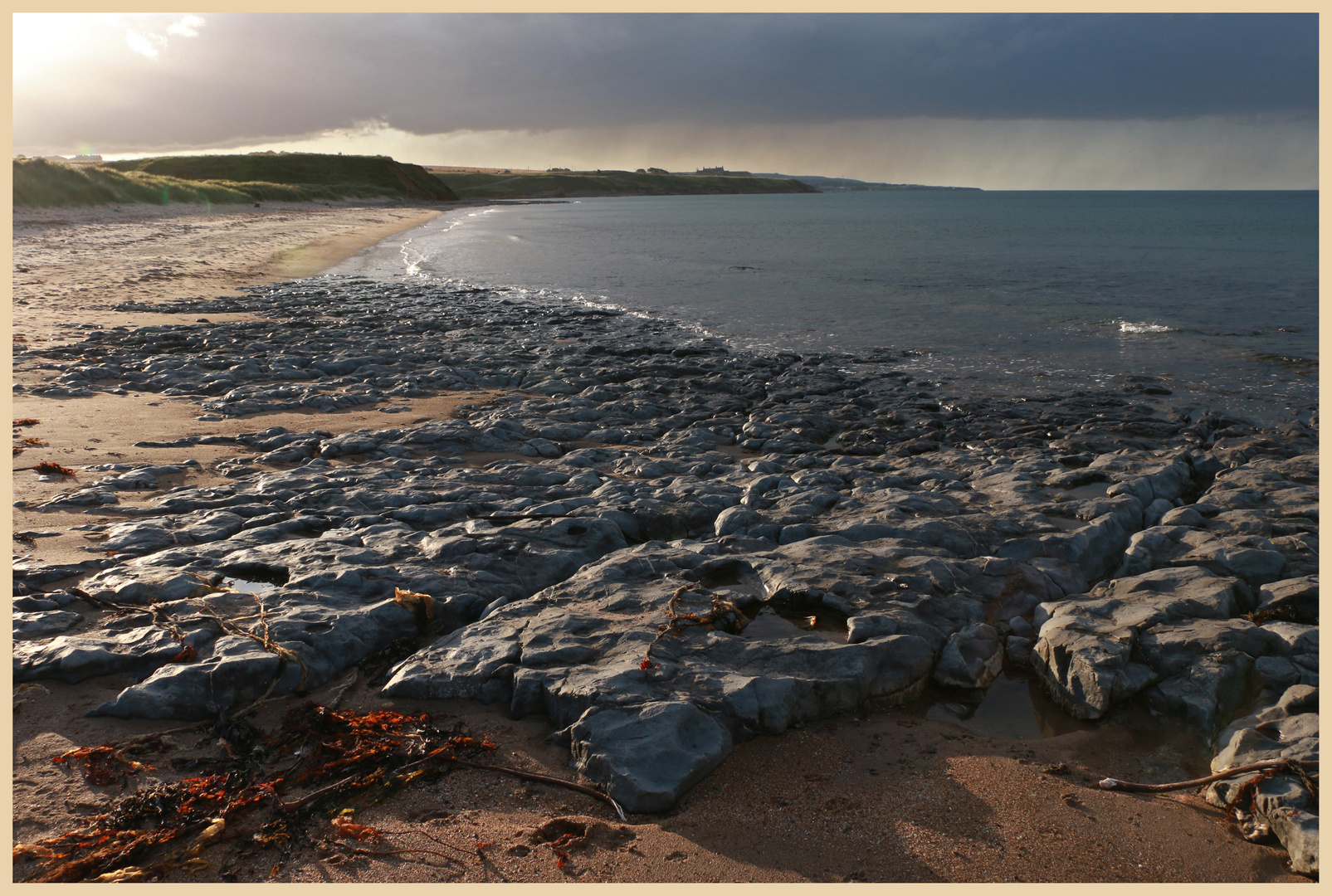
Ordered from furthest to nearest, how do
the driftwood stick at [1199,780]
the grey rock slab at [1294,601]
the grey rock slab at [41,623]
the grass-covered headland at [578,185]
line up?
1. the grass-covered headland at [578,185]
2. the grey rock slab at [1294,601]
3. the grey rock slab at [41,623]
4. the driftwood stick at [1199,780]

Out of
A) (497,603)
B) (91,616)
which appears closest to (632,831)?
(497,603)

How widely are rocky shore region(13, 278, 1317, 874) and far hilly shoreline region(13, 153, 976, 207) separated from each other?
39.8m

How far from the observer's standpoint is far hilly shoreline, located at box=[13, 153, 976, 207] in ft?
129

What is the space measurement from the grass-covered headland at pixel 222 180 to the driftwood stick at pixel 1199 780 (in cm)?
4685

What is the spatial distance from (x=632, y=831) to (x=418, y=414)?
7.02 m

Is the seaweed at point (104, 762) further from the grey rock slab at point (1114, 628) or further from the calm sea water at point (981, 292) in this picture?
the calm sea water at point (981, 292)

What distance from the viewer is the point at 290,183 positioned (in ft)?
280

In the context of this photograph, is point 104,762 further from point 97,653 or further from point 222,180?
point 222,180

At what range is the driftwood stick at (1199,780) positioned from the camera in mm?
3047

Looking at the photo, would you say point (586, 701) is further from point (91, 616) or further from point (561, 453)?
point (561, 453)

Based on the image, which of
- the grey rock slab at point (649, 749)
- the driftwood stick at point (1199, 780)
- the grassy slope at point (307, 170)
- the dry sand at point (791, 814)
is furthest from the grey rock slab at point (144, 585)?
the grassy slope at point (307, 170)

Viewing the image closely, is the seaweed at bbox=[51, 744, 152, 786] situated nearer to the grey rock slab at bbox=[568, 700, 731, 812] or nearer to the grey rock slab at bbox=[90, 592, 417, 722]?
the grey rock slab at bbox=[90, 592, 417, 722]

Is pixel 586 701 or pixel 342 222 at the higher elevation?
pixel 342 222

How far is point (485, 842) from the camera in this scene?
285 centimetres
